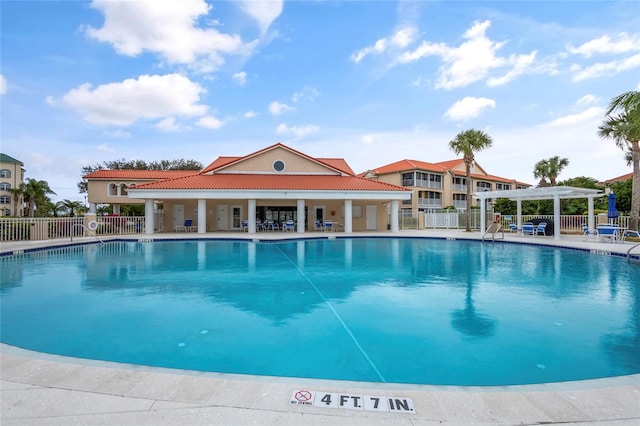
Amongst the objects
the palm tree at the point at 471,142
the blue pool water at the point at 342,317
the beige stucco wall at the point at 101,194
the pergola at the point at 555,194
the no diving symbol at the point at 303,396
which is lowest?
the blue pool water at the point at 342,317

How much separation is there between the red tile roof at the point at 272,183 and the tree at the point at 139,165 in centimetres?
3211

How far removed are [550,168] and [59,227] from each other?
44.3 m

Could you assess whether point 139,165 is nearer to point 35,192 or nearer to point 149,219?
point 35,192

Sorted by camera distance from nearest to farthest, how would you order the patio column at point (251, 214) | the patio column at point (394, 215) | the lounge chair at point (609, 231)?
the lounge chair at point (609, 231), the patio column at point (251, 214), the patio column at point (394, 215)

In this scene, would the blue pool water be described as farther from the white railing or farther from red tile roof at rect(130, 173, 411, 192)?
red tile roof at rect(130, 173, 411, 192)

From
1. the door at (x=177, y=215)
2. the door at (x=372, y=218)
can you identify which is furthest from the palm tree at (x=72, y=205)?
the door at (x=372, y=218)

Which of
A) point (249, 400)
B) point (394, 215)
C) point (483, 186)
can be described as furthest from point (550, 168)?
point (249, 400)

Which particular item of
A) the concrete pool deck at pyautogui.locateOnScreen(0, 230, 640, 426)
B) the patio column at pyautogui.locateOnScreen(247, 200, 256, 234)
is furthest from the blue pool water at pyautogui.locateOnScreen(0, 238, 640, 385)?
the patio column at pyautogui.locateOnScreen(247, 200, 256, 234)

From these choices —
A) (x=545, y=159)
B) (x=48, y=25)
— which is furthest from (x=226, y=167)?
(x=545, y=159)

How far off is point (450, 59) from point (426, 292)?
17.0m

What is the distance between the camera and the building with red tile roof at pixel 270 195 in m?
23.7

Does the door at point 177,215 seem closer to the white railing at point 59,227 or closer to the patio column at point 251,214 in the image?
the white railing at point 59,227

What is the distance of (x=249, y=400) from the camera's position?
9.89 feet

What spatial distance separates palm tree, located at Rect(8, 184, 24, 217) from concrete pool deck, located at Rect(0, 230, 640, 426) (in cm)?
6368
